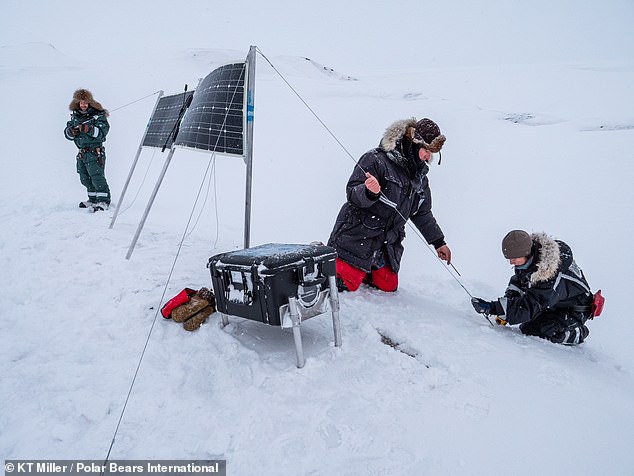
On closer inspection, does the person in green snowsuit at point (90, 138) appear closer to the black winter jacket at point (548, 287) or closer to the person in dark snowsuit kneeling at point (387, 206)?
the person in dark snowsuit kneeling at point (387, 206)

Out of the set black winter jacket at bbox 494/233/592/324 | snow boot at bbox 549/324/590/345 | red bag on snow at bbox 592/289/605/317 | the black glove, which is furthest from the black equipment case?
red bag on snow at bbox 592/289/605/317

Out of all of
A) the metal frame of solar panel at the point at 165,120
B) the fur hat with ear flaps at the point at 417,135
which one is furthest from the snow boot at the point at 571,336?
the metal frame of solar panel at the point at 165,120

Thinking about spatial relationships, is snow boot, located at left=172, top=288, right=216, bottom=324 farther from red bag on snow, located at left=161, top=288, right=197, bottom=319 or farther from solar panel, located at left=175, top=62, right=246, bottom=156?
solar panel, located at left=175, top=62, right=246, bottom=156

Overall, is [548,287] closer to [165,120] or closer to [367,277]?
[367,277]

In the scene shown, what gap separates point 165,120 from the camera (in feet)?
15.0

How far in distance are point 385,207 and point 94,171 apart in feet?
15.9

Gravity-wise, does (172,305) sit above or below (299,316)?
below

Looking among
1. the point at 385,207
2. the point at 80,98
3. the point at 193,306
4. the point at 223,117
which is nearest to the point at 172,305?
the point at 193,306

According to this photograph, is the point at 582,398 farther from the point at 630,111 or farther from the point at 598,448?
the point at 630,111

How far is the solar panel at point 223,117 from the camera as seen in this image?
10.7 ft

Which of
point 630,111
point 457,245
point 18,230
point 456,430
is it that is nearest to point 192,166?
point 18,230

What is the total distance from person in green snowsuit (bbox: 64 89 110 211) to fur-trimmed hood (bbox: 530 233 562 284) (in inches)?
235

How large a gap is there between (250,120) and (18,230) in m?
3.54

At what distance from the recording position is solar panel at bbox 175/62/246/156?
3.27 meters
